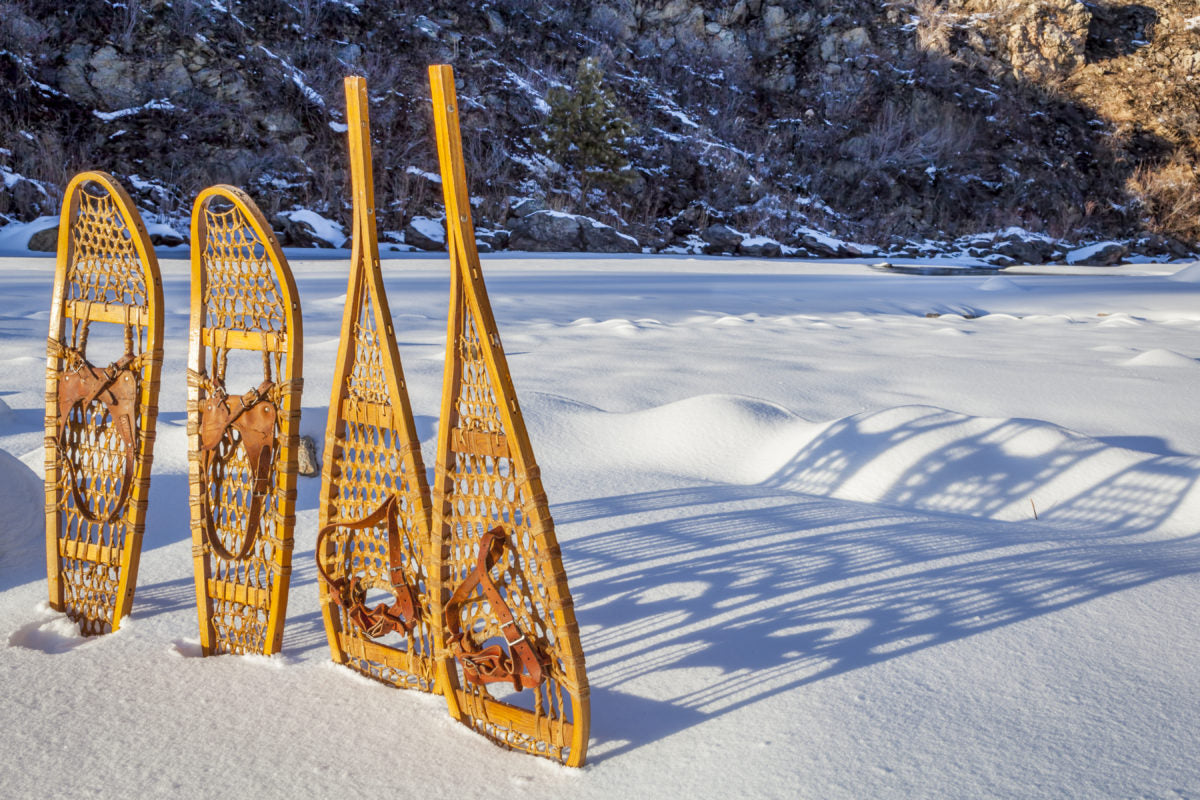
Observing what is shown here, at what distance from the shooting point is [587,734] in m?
1.25

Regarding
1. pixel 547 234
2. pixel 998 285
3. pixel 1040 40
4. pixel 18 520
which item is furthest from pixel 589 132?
pixel 18 520

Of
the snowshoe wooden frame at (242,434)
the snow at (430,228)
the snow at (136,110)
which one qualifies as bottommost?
the snowshoe wooden frame at (242,434)

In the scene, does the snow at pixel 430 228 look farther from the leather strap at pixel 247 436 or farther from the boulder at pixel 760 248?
the leather strap at pixel 247 436

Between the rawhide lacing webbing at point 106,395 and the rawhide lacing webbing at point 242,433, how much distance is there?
146 mm

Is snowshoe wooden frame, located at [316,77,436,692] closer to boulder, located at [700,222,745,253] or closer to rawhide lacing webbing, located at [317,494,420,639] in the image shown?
rawhide lacing webbing, located at [317,494,420,639]

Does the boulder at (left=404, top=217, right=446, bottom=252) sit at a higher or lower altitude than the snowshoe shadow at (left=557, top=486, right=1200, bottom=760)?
higher

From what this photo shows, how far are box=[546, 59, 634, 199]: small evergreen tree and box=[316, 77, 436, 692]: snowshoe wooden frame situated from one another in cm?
1422

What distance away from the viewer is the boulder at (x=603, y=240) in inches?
500

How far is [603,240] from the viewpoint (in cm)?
1288

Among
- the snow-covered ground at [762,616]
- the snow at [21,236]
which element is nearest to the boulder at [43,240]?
the snow at [21,236]

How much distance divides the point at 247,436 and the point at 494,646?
2.03ft

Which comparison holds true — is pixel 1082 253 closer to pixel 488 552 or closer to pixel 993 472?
pixel 993 472

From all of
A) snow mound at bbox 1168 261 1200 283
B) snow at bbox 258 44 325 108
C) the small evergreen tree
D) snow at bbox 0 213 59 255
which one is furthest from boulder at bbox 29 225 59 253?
snow mound at bbox 1168 261 1200 283

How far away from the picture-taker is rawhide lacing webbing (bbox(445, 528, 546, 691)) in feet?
4.10
